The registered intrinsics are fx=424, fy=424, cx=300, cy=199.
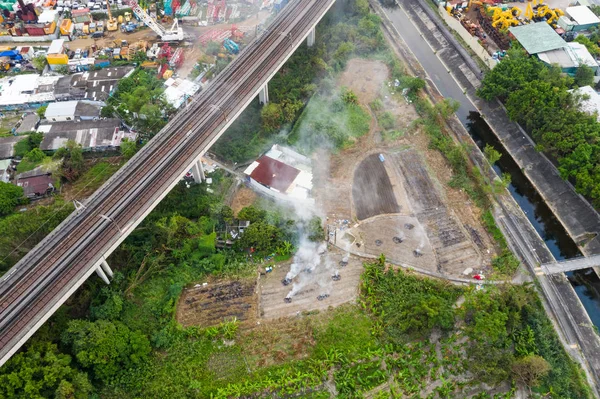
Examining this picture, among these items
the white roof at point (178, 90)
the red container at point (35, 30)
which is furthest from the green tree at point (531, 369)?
the red container at point (35, 30)

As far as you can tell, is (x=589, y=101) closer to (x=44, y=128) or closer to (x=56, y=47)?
(x=44, y=128)

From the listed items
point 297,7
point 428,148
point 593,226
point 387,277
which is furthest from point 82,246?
point 593,226

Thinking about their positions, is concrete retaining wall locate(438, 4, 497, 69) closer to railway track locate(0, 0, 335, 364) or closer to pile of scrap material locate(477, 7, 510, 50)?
pile of scrap material locate(477, 7, 510, 50)

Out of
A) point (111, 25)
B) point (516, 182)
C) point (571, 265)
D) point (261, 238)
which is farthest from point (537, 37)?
point (111, 25)

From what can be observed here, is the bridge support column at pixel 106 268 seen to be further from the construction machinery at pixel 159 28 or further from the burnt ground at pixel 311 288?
the construction machinery at pixel 159 28

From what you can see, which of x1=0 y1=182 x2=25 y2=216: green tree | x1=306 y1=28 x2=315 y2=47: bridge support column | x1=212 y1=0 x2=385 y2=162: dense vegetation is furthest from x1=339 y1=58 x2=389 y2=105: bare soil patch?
x1=0 y1=182 x2=25 y2=216: green tree
